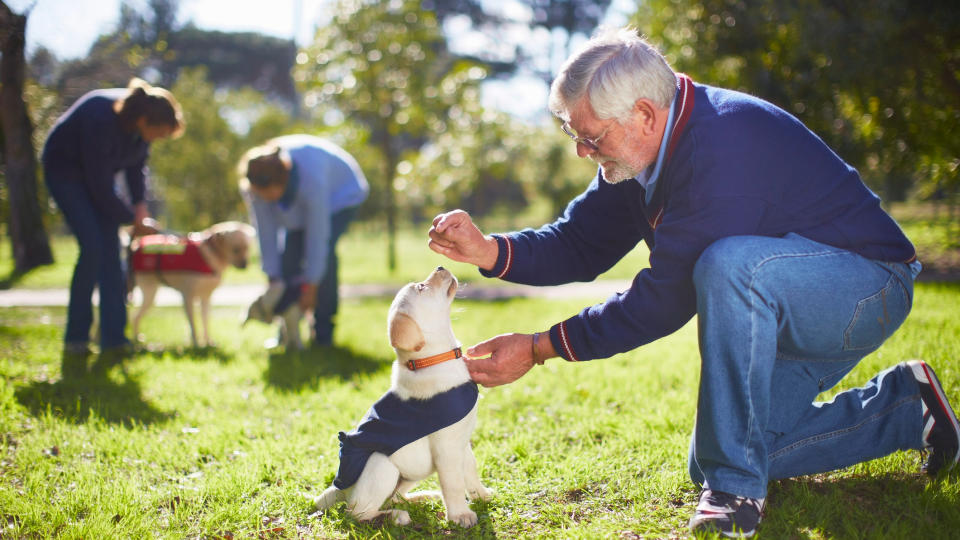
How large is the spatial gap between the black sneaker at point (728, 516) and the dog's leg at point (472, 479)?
0.85 m

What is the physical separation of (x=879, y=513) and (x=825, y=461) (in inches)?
10.1

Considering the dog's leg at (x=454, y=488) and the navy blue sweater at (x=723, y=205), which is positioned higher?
the navy blue sweater at (x=723, y=205)

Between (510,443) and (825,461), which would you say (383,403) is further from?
(825,461)

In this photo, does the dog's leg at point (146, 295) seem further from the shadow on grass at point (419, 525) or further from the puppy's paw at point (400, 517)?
the puppy's paw at point (400, 517)

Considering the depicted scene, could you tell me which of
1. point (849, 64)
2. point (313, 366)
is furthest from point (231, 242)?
point (849, 64)

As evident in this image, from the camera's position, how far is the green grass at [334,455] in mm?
2584

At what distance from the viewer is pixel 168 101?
5.55 metres

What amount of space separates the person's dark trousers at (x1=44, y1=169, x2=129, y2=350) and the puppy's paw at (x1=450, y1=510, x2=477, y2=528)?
440 centimetres

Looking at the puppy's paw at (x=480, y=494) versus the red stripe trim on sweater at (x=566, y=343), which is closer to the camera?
the red stripe trim on sweater at (x=566, y=343)

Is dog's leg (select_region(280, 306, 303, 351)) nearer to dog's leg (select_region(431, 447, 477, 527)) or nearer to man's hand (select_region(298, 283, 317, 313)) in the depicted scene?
man's hand (select_region(298, 283, 317, 313))

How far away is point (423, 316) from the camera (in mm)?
2576

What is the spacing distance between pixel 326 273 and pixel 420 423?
4.12 m

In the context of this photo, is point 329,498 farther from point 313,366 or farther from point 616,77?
point 313,366

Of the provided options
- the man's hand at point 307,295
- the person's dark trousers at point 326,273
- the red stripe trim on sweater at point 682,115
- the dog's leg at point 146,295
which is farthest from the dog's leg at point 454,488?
the dog's leg at point 146,295
